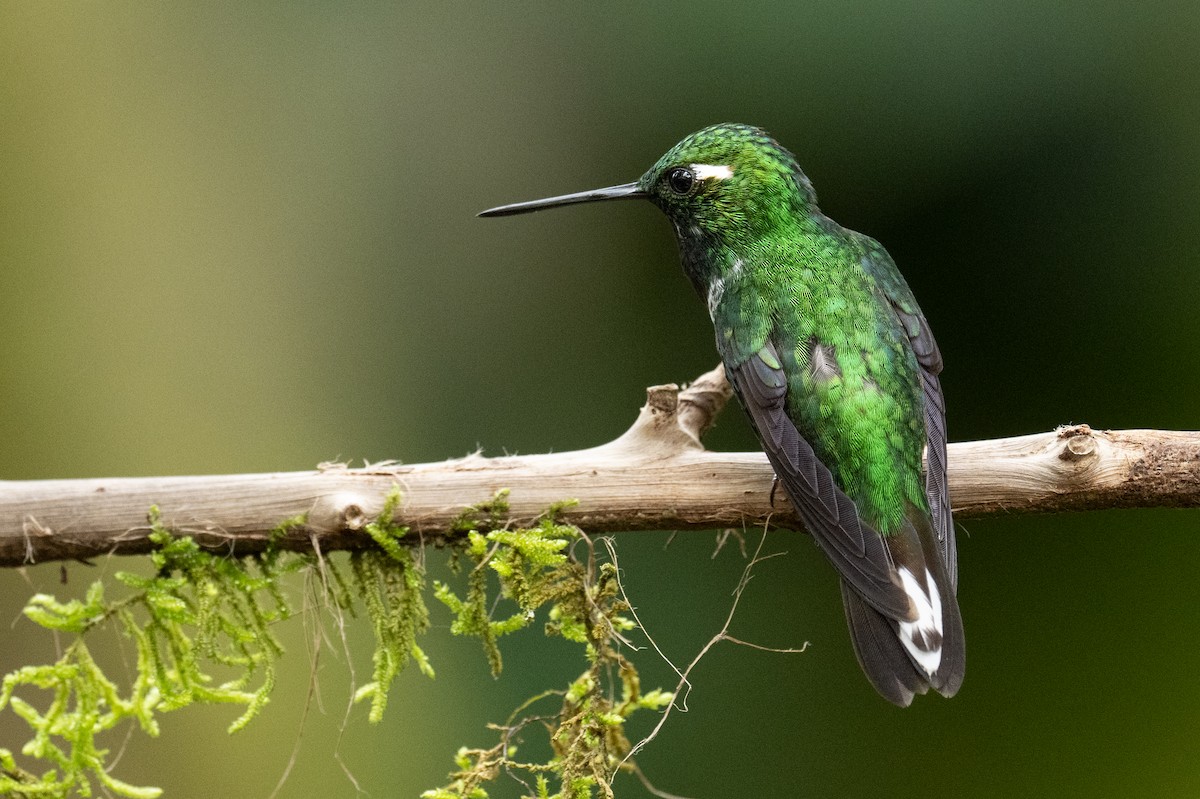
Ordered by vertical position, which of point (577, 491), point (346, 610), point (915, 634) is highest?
point (577, 491)

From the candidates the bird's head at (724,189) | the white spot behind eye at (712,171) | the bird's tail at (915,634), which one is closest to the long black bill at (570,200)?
the bird's head at (724,189)

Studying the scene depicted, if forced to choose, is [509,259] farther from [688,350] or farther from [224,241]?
[224,241]

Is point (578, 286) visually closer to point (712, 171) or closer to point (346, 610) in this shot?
point (712, 171)

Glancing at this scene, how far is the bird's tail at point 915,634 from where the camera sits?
1983mm

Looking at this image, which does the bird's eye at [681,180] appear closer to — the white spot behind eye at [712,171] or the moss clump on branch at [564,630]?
the white spot behind eye at [712,171]

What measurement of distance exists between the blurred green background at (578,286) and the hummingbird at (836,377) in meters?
1.14

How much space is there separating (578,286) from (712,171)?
1562 mm

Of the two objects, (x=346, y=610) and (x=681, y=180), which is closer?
(x=346, y=610)

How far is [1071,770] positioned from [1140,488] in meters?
1.91

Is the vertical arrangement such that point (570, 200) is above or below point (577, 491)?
above

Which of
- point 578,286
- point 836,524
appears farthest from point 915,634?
point 578,286

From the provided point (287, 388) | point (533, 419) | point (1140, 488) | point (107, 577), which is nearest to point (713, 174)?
point (1140, 488)

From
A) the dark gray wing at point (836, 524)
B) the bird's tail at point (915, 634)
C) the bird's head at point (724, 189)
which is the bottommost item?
the bird's tail at point (915, 634)

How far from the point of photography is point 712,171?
2688 millimetres
